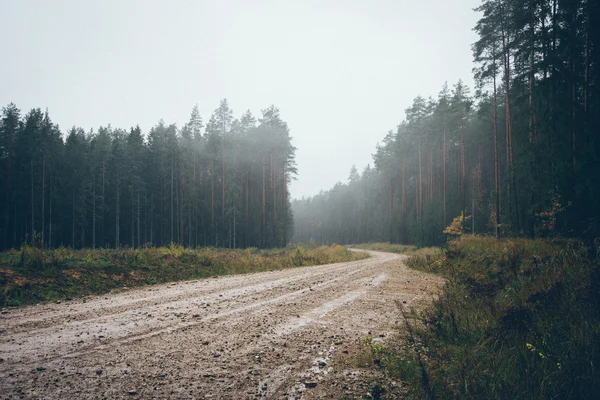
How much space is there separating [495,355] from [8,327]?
718 centimetres

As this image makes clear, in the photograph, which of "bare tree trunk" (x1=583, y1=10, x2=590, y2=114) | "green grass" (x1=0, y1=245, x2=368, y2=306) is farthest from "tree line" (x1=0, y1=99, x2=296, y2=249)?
"bare tree trunk" (x1=583, y1=10, x2=590, y2=114)

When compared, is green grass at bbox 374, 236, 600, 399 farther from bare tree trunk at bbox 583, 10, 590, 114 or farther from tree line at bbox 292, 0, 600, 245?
bare tree trunk at bbox 583, 10, 590, 114

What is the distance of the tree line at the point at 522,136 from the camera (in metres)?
12.7

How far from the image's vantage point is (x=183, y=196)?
4044 centimetres

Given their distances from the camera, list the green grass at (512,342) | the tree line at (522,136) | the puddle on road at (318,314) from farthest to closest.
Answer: the tree line at (522,136) → the puddle on road at (318,314) → the green grass at (512,342)

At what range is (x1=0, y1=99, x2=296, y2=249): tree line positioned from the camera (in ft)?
119

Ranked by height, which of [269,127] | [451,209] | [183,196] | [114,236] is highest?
[269,127]

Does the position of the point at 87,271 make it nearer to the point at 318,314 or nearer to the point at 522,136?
the point at 318,314

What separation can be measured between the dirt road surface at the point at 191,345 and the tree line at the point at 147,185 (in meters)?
31.0

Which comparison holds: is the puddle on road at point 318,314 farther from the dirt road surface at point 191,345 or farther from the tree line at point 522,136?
the tree line at point 522,136

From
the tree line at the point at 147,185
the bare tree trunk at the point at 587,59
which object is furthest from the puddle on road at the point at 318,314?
the tree line at the point at 147,185

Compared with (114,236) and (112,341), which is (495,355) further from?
(114,236)

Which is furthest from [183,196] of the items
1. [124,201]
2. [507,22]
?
[507,22]

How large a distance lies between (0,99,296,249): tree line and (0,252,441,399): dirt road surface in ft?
102
